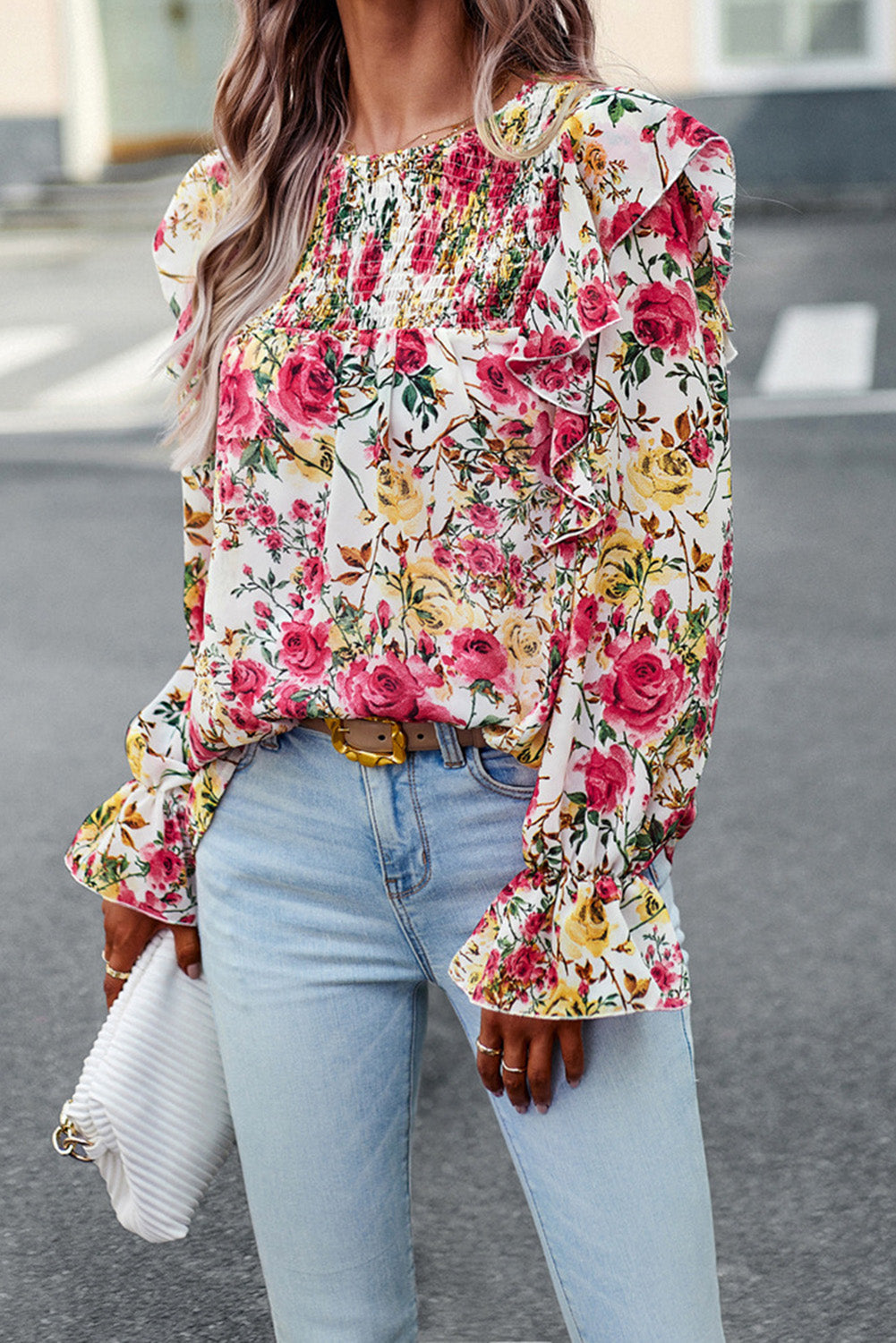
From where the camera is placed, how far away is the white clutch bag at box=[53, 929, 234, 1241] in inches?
72.2

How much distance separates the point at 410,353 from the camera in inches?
63.1

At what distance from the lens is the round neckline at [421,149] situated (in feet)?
5.34

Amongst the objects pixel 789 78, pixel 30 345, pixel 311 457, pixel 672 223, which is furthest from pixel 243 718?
pixel 789 78

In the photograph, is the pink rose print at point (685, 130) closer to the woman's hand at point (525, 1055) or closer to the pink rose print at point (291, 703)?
the pink rose print at point (291, 703)

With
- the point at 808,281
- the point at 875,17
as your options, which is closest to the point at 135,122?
the point at 875,17

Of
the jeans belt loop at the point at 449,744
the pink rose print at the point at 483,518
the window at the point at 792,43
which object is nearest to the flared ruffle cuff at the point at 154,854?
the jeans belt loop at the point at 449,744

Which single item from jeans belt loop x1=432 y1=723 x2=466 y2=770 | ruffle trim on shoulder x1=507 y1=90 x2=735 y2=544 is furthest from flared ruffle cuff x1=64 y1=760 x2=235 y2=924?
ruffle trim on shoulder x1=507 y1=90 x2=735 y2=544

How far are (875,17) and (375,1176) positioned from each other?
19251 mm

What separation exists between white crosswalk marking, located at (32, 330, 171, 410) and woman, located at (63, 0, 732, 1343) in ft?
27.4

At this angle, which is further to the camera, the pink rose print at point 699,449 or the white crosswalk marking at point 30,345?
the white crosswalk marking at point 30,345

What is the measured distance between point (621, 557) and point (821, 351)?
9573 millimetres

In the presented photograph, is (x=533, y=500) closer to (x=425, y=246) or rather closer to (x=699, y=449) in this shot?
(x=699, y=449)

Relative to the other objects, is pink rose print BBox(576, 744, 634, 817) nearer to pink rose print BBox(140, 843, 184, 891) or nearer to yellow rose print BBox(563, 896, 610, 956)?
yellow rose print BBox(563, 896, 610, 956)

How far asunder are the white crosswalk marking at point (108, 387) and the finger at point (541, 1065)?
28.2 ft
